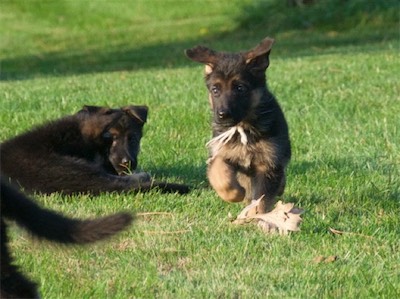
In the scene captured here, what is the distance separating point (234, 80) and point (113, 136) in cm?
157

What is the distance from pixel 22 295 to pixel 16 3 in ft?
111

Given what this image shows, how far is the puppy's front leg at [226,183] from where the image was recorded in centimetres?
764

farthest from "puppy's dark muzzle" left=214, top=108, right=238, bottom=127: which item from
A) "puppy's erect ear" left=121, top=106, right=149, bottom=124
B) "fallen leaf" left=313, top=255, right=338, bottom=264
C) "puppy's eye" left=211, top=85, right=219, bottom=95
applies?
"fallen leaf" left=313, top=255, right=338, bottom=264

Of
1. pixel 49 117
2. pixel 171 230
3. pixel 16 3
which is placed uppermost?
pixel 171 230

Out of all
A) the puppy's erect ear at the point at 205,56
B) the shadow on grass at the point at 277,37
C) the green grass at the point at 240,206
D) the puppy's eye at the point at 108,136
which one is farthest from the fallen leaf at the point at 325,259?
the shadow on grass at the point at 277,37

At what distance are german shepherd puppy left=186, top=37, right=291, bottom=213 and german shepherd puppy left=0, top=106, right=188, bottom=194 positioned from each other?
0.62m

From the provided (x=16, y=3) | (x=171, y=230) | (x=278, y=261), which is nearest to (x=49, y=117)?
(x=171, y=230)

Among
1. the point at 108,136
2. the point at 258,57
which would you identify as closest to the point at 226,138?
the point at 258,57

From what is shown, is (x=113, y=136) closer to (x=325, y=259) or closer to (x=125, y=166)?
(x=125, y=166)

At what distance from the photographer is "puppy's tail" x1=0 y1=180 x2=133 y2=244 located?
4789 mm

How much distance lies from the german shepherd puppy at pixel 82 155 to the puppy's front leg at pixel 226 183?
25.6 inches

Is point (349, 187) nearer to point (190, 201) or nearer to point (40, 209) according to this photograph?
point (190, 201)

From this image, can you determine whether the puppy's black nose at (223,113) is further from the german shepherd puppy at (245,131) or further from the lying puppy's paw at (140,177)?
the lying puppy's paw at (140,177)

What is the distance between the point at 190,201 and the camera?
8023 mm
